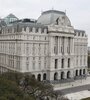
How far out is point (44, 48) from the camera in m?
79.1

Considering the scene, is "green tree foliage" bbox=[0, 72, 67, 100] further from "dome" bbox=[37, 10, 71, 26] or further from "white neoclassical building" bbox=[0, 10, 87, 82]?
"dome" bbox=[37, 10, 71, 26]

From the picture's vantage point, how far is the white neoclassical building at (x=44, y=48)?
74.0m

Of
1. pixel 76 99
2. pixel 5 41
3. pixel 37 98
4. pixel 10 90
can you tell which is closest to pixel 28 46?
pixel 5 41

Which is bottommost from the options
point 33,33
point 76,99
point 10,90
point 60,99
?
point 76,99

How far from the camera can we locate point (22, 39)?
237 feet

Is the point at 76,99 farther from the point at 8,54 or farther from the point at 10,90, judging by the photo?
the point at 8,54

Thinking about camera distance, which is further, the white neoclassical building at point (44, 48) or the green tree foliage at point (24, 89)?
the white neoclassical building at point (44, 48)

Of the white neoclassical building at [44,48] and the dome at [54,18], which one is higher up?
the dome at [54,18]

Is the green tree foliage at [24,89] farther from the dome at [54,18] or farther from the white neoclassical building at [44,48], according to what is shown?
the dome at [54,18]

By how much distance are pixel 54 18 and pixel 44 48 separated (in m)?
13.2

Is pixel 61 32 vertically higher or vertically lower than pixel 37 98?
higher

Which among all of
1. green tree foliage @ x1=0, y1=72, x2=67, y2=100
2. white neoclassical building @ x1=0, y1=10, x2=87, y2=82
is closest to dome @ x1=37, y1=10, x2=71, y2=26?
white neoclassical building @ x1=0, y1=10, x2=87, y2=82

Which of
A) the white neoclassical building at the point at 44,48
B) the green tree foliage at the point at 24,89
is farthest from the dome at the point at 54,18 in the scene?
the green tree foliage at the point at 24,89

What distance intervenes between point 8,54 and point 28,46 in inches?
514
